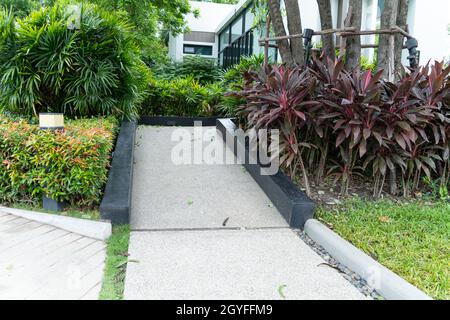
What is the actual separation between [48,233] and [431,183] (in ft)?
13.8

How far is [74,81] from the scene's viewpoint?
226 inches

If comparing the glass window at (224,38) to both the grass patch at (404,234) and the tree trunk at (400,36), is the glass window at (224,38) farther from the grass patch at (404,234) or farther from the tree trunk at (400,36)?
the grass patch at (404,234)

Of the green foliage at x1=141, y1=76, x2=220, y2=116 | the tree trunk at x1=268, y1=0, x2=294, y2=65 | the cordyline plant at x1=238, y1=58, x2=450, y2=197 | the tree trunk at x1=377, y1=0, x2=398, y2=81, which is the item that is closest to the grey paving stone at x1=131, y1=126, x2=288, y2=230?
the cordyline plant at x1=238, y1=58, x2=450, y2=197

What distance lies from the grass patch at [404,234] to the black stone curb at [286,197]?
0.22 m

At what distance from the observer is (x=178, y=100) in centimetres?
945

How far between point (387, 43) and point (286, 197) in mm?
2949

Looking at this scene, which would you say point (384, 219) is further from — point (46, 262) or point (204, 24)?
point (204, 24)

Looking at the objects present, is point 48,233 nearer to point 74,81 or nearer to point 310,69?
point 74,81

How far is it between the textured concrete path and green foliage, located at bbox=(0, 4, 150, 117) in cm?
256

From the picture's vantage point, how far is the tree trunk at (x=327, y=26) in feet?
18.9

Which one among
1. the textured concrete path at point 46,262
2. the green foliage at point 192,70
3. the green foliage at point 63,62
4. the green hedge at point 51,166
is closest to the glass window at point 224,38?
the green foliage at point 192,70

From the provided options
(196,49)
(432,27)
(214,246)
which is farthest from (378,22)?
(196,49)

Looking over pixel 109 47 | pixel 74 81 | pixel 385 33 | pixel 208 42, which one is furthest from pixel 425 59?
pixel 208 42

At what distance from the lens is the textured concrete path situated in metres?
2.51
